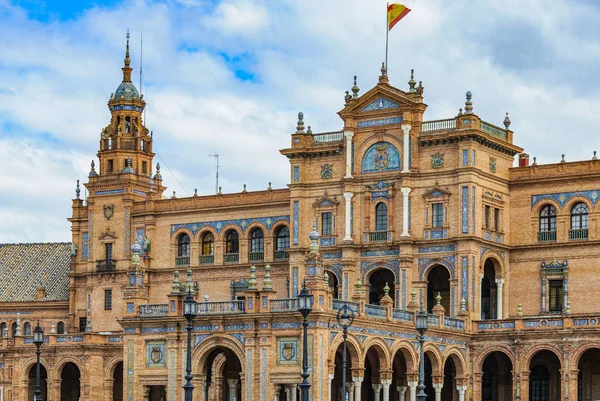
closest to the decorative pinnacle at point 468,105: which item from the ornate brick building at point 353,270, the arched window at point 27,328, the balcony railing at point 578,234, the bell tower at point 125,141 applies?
the ornate brick building at point 353,270

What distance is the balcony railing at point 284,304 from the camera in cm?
7244

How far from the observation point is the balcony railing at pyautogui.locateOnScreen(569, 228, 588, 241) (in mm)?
85562

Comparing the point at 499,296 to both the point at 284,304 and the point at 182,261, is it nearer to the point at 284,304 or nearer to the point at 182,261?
the point at 284,304

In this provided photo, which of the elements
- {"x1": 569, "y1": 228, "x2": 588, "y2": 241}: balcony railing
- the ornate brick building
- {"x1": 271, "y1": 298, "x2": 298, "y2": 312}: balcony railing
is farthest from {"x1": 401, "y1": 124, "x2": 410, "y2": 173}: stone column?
{"x1": 271, "y1": 298, "x2": 298, "y2": 312}: balcony railing

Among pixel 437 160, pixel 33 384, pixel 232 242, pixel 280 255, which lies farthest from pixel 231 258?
pixel 437 160

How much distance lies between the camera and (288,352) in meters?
72.1

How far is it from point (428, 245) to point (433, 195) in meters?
2.90

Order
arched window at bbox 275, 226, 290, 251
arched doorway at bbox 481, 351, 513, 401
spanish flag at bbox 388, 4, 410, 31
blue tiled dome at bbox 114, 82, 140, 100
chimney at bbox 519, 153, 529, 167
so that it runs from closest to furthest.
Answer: arched doorway at bbox 481, 351, 513, 401, spanish flag at bbox 388, 4, 410, 31, chimney at bbox 519, 153, 529, 167, arched window at bbox 275, 226, 290, 251, blue tiled dome at bbox 114, 82, 140, 100

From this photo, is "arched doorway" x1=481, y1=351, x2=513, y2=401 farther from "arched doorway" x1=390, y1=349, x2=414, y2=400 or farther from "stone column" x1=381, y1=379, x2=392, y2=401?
"stone column" x1=381, y1=379, x2=392, y2=401

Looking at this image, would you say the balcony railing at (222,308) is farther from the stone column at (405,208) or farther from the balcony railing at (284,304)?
the stone column at (405,208)

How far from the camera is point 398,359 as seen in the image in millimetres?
81312

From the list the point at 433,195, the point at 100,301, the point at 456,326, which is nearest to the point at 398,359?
the point at 456,326

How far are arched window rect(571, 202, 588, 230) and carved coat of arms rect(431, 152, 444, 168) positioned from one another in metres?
8.23

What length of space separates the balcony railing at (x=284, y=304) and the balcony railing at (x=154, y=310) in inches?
258
